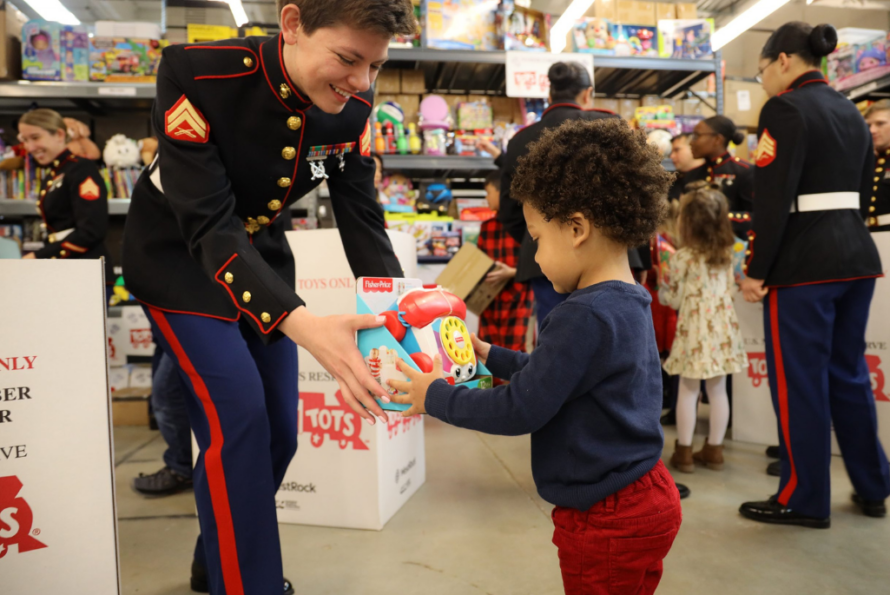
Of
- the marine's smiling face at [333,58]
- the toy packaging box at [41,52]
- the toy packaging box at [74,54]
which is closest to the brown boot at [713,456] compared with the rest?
the marine's smiling face at [333,58]

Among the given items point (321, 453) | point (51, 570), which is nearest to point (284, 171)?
point (51, 570)

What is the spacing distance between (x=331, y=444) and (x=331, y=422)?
2.7 inches

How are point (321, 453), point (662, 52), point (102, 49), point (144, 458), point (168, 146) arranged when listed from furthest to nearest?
point (662, 52) < point (102, 49) < point (144, 458) < point (321, 453) < point (168, 146)

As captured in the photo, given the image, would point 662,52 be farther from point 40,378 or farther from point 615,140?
point 40,378

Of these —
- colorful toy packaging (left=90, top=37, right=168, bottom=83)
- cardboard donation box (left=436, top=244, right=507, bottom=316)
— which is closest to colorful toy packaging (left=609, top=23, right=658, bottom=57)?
cardboard donation box (left=436, top=244, right=507, bottom=316)

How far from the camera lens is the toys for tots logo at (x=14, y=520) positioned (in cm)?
115

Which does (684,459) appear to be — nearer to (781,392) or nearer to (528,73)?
(781,392)

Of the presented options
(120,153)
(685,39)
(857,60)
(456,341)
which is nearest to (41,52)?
(120,153)

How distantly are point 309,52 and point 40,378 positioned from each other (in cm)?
79

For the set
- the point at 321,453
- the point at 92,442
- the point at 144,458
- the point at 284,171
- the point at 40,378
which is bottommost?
the point at 144,458

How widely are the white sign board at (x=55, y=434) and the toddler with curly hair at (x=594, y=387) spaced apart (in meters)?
0.67

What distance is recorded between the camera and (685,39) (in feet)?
13.8

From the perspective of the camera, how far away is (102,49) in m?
3.73

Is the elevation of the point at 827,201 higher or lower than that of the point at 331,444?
higher
